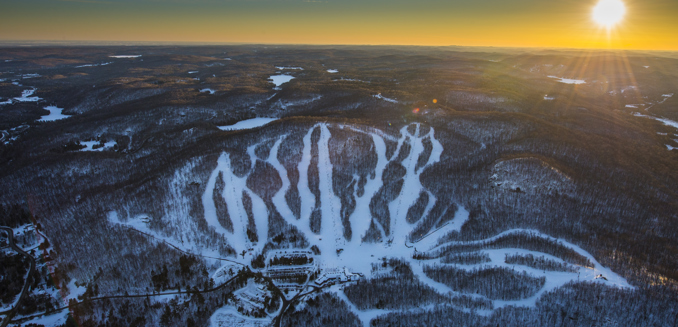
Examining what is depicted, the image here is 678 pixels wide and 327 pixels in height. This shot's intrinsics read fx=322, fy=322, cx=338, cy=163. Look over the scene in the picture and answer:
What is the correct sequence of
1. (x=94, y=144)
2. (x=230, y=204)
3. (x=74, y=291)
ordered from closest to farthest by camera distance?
1. (x=74, y=291)
2. (x=230, y=204)
3. (x=94, y=144)

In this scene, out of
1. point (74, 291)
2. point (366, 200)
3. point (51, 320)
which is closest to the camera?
point (51, 320)

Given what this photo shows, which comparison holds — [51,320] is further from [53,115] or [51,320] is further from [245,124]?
[53,115]

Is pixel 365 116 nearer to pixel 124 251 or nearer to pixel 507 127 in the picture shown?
pixel 507 127

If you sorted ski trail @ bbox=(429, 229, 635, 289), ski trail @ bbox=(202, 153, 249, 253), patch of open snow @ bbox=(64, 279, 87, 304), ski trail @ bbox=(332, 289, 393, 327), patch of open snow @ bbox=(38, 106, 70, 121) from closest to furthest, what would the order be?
ski trail @ bbox=(332, 289, 393, 327) < ski trail @ bbox=(429, 229, 635, 289) < patch of open snow @ bbox=(64, 279, 87, 304) < ski trail @ bbox=(202, 153, 249, 253) < patch of open snow @ bbox=(38, 106, 70, 121)

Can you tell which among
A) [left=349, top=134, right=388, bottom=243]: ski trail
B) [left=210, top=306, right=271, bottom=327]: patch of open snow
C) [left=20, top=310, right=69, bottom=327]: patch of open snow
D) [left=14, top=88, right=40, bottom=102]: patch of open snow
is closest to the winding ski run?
[left=349, top=134, right=388, bottom=243]: ski trail

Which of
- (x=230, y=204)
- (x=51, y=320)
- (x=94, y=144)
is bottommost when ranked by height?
(x=51, y=320)

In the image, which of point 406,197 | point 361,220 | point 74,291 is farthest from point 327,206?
point 74,291

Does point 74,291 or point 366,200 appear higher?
point 366,200

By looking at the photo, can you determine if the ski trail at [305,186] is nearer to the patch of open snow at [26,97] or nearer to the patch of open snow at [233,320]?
the patch of open snow at [233,320]

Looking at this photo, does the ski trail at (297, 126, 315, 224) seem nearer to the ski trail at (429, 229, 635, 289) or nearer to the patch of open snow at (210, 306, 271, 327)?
the patch of open snow at (210, 306, 271, 327)

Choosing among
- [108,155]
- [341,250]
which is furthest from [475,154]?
[108,155]

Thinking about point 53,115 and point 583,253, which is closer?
point 583,253

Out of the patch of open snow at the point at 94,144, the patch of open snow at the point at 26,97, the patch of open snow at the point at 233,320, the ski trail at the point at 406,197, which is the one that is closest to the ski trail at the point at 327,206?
the ski trail at the point at 406,197
